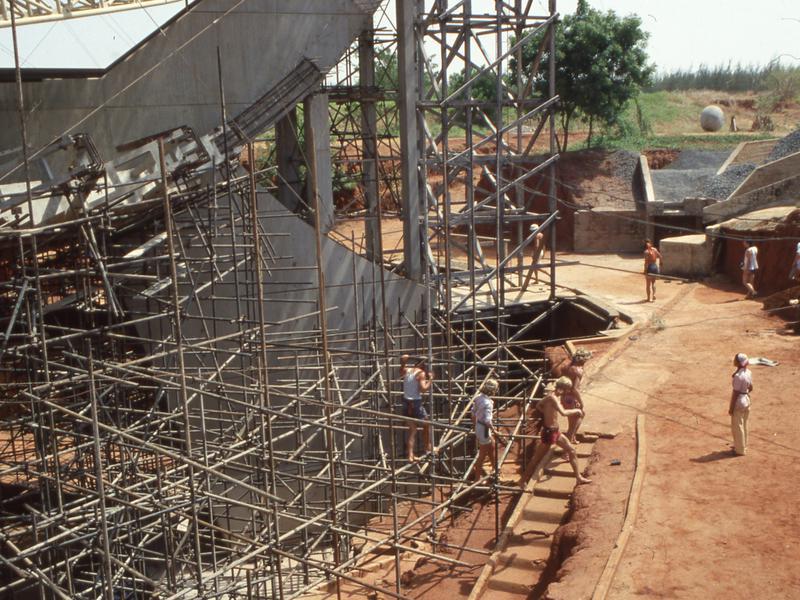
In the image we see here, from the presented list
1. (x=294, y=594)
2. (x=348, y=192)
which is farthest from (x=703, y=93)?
(x=294, y=594)

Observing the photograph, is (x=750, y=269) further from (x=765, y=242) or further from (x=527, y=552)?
(x=527, y=552)

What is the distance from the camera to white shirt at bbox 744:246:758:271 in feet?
68.9

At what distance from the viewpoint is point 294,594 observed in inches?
403

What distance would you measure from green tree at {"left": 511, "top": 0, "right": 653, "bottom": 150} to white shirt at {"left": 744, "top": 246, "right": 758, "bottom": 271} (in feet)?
50.2

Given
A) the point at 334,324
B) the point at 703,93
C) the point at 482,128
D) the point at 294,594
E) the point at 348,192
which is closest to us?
the point at 294,594

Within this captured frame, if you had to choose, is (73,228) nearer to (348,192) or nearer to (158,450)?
(158,450)

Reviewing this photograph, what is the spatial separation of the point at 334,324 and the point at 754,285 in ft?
36.1

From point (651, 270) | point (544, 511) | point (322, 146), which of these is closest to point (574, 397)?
point (544, 511)

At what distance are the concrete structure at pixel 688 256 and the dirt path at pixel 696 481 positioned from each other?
6362 millimetres

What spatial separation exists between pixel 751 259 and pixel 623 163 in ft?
48.3

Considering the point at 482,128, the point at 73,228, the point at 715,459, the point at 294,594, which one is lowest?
the point at 294,594

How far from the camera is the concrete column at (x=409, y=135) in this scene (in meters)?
17.9

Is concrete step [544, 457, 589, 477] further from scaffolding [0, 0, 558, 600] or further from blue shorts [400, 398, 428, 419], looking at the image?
blue shorts [400, 398, 428, 419]

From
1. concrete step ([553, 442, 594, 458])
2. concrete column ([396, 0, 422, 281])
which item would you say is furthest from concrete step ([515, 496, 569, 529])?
concrete column ([396, 0, 422, 281])
